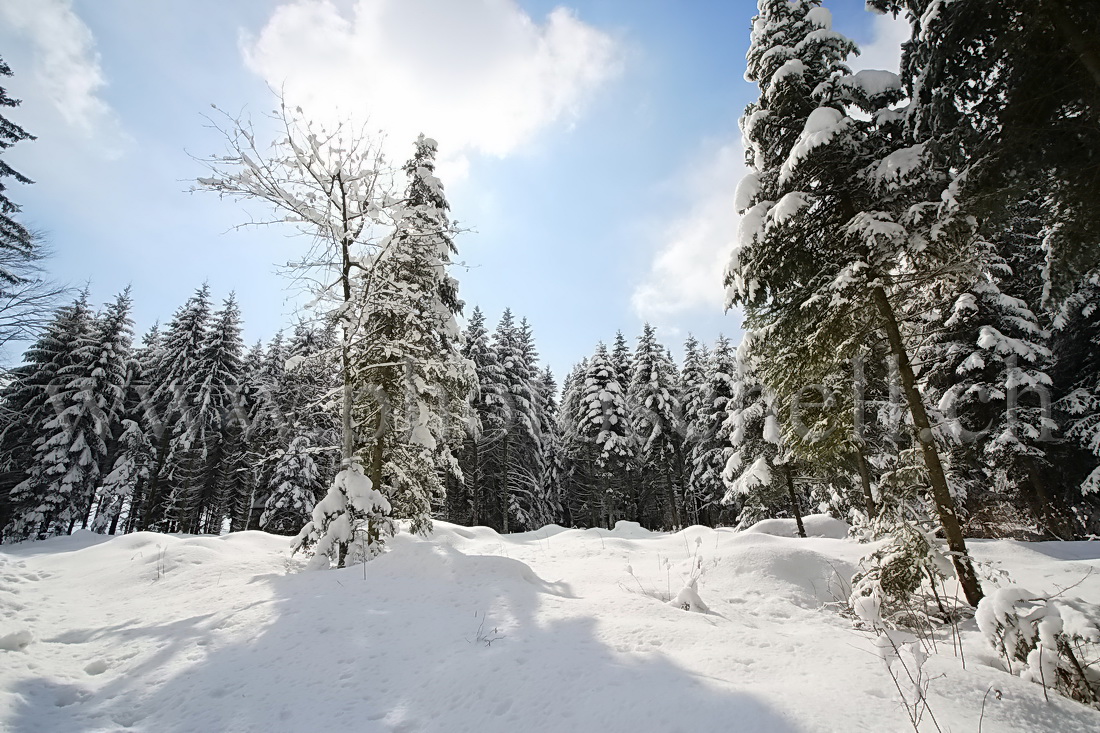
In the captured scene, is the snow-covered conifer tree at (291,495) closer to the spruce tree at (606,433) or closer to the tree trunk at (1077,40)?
the spruce tree at (606,433)

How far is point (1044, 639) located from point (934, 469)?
4.13 metres

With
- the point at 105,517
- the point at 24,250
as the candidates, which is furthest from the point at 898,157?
the point at 105,517

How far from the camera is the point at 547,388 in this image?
139ft

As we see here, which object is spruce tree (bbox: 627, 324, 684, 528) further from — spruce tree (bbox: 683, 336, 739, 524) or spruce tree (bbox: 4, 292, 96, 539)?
spruce tree (bbox: 4, 292, 96, 539)

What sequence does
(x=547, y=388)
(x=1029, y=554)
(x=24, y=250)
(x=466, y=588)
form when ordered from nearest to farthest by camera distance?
(x=466, y=588) < (x=1029, y=554) < (x=24, y=250) < (x=547, y=388)

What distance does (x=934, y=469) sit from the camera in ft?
23.4

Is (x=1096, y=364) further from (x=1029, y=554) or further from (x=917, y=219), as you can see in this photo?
(x=917, y=219)

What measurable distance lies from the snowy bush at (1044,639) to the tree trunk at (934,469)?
227 centimetres

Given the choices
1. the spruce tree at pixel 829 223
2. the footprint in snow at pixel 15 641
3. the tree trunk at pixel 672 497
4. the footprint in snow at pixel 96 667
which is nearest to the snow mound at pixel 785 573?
the spruce tree at pixel 829 223

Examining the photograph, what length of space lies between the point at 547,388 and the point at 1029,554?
35038mm

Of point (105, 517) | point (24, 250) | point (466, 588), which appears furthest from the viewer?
point (105, 517)

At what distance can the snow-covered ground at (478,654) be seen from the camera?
3.35m

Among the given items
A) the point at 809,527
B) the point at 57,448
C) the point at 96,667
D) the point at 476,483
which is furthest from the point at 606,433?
the point at 57,448

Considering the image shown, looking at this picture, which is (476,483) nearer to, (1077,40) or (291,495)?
(291,495)
